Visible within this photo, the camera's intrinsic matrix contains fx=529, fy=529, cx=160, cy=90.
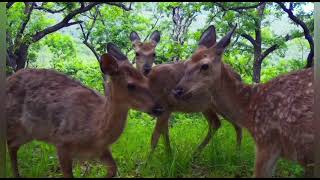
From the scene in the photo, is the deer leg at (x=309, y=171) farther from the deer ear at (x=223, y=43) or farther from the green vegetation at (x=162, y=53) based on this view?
the deer ear at (x=223, y=43)

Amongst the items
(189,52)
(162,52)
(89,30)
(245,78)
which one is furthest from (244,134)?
(89,30)

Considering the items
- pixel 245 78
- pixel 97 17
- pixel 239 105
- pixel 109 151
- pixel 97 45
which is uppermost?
pixel 97 17

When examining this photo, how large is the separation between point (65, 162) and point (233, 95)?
193cm

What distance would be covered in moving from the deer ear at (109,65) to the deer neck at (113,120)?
0.61 feet

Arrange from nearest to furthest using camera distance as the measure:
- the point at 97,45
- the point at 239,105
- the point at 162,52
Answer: the point at 239,105
the point at 97,45
the point at 162,52

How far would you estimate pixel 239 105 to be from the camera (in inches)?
225

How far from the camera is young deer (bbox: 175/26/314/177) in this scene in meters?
4.84

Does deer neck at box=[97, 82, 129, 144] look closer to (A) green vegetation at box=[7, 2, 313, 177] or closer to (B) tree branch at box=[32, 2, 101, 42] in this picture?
(A) green vegetation at box=[7, 2, 313, 177]

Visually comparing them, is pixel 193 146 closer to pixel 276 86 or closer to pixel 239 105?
pixel 239 105

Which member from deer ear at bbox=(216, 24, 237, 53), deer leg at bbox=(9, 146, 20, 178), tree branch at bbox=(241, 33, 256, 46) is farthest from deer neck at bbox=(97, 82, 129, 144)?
Result: tree branch at bbox=(241, 33, 256, 46)

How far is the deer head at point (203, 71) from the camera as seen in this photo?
5.52 metres

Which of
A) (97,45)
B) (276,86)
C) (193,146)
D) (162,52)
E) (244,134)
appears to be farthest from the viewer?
(162,52)

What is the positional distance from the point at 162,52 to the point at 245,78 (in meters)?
1.48

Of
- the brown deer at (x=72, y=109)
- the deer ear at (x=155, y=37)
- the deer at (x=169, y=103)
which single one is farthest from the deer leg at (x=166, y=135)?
the deer ear at (x=155, y=37)
